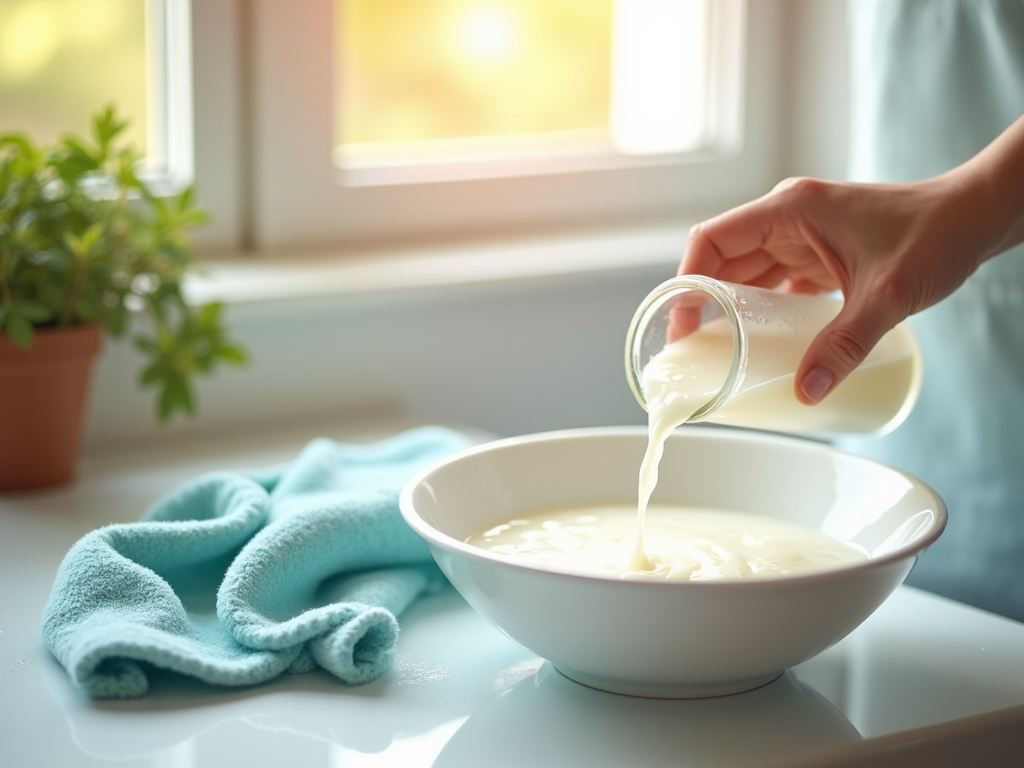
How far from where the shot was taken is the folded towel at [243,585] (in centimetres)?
75

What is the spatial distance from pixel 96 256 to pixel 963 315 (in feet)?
2.67

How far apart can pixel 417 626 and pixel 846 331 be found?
0.36 metres

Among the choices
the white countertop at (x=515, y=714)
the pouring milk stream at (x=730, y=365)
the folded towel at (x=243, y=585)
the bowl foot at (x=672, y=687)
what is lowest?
the white countertop at (x=515, y=714)

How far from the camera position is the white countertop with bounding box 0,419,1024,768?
2.27ft

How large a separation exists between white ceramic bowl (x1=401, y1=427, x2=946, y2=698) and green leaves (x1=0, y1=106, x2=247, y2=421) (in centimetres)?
41

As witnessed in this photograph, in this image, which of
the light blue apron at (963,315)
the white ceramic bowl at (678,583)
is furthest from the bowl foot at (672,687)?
the light blue apron at (963,315)

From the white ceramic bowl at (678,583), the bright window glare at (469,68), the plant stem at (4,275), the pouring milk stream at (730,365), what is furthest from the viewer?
the bright window glare at (469,68)

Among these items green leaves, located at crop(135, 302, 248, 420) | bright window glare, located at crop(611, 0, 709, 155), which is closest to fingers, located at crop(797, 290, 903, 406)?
green leaves, located at crop(135, 302, 248, 420)

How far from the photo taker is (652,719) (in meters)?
0.73

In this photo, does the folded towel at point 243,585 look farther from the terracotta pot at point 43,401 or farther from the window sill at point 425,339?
the window sill at point 425,339

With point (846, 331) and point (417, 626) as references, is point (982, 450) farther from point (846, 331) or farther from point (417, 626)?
point (417, 626)

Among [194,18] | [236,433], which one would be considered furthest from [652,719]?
[194,18]

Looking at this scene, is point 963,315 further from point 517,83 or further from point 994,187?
point 517,83

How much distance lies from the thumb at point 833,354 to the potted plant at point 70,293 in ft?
1.97
